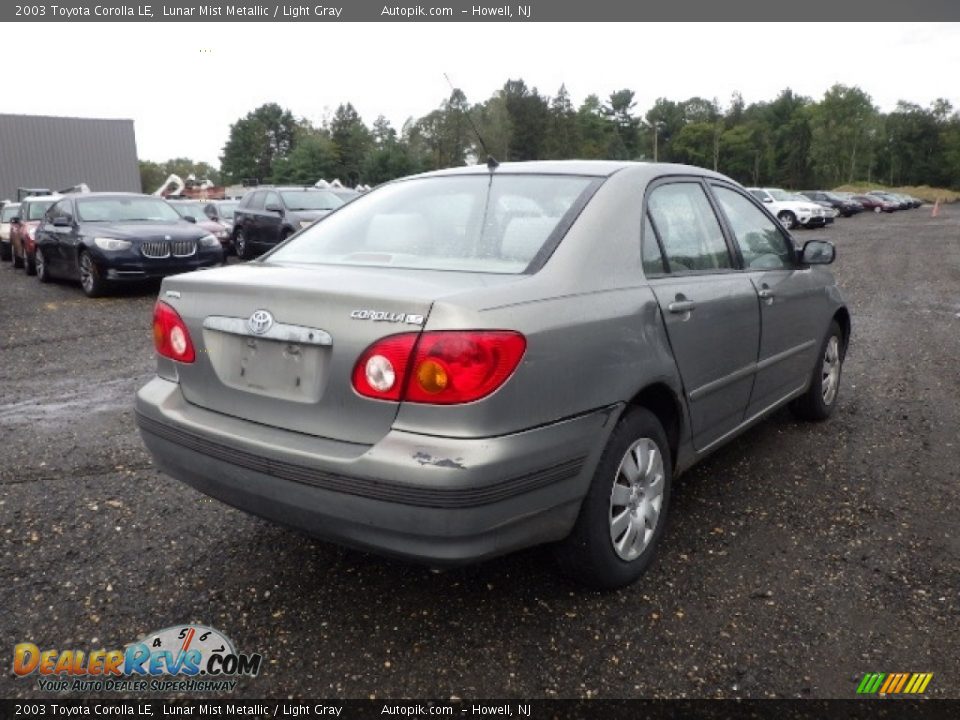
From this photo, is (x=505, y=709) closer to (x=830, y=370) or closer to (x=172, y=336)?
(x=172, y=336)

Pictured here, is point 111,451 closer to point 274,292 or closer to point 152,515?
point 152,515

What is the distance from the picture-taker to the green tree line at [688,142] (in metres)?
91.1

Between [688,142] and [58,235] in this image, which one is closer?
[58,235]

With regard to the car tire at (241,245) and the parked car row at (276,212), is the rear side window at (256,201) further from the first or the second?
the car tire at (241,245)

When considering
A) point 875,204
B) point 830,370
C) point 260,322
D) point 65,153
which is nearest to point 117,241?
point 260,322

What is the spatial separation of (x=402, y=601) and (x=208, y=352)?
3.79 ft

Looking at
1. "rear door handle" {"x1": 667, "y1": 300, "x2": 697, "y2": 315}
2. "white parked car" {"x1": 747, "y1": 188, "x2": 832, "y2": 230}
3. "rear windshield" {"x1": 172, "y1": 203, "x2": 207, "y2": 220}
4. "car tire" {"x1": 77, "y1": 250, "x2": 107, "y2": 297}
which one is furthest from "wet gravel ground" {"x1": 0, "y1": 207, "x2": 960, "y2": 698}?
"white parked car" {"x1": 747, "y1": 188, "x2": 832, "y2": 230}

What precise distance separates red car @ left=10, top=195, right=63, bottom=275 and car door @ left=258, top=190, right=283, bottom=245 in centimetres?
389

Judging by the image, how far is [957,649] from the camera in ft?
8.16

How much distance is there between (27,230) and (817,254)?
15500mm

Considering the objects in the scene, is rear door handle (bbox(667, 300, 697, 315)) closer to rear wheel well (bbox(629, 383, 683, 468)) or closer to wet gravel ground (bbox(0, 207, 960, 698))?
rear wheel well (bbox(629, 383, 683, 468))

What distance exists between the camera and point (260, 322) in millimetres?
2475

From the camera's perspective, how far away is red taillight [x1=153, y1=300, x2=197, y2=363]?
108 inches

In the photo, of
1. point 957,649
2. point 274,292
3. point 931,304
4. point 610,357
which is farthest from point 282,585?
point 931,304
